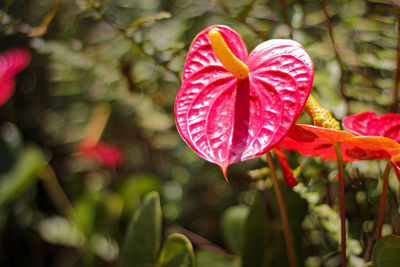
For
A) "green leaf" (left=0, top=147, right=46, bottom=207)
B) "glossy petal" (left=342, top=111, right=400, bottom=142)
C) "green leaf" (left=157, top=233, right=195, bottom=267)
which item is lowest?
"green leaf" (left=0, top=147, right=46, bottom=207)

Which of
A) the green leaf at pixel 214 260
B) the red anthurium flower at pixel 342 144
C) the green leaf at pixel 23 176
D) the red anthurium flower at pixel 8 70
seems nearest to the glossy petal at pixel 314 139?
the red anthurium flower at pixel 342 144

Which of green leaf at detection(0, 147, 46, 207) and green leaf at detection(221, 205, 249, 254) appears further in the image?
green leaf at detection(0, 147, 46, 207)

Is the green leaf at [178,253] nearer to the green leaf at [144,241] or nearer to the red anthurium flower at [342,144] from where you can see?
the green leaf at [144,241]

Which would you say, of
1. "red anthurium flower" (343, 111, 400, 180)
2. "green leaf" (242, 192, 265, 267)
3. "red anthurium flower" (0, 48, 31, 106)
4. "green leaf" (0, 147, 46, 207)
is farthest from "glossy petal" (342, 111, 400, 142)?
"green leaf" (0, 147, 46, 207)

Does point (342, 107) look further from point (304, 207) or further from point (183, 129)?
point (183, 129)

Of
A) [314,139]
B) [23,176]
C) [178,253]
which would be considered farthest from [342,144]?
[23,176]

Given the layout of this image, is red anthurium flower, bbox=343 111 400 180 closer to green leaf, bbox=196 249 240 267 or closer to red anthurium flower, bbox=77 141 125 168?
green leaf, bbox=196 249 240 267
